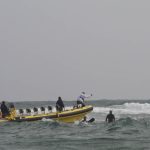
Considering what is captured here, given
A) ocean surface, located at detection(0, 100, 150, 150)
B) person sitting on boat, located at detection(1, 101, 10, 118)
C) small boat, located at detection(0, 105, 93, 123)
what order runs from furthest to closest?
1. person sitting on boat, located at detection(1, 101, 10, 118)
2. small boat, located at detection(0, 105, 93, 123)
3. ocean surface, located at detection(0, 100, 150, 150)

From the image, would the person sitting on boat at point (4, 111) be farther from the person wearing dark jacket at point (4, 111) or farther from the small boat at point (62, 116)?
the small boat at point (62, 116)

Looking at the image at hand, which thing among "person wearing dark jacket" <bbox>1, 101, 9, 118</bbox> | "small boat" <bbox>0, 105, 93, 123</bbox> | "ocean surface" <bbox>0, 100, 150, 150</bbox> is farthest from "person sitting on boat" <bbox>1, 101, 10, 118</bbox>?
"ocean surface" <bbox>0, 100, 150, 150</bbox>

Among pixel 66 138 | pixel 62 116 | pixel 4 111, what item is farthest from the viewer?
pixel 4 111

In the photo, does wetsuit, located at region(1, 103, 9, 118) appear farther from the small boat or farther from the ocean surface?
the ocean surface

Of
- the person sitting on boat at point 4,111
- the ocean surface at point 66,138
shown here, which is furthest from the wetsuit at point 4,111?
the ocean surface at point 66,138

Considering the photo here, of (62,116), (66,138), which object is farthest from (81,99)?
(66,138)

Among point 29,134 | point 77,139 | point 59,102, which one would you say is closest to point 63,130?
point 29,134

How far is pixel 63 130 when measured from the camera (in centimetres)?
2566

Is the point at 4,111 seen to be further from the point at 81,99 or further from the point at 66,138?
the point at 66,138

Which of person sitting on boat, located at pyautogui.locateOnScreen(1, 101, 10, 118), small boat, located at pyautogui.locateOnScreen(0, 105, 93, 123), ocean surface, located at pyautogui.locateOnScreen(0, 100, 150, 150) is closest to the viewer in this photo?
ocean surface, located at pyautogui.locateOnScreen(0, 100, 150, 150)

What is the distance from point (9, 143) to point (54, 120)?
11.0 m

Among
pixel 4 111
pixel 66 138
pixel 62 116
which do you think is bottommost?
pixel 66 138

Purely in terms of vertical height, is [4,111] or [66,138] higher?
[4,111]

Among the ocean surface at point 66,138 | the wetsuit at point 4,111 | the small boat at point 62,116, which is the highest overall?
the wetsuit at point 4,111
